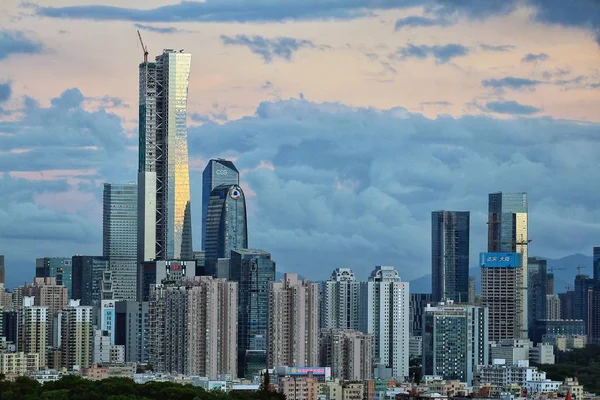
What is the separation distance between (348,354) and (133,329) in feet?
28.4

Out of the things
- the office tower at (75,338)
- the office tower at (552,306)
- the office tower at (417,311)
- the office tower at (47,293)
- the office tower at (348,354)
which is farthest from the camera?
the office tower at (552,306)

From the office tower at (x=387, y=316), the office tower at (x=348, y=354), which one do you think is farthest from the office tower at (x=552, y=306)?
the office tower at (x=348, y=354)

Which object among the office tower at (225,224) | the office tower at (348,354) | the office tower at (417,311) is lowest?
the office tower at (348,354)

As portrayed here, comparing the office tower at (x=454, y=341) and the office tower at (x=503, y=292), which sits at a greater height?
the office tower at (x=503, y=292)

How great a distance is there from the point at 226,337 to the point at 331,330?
412 centimetres

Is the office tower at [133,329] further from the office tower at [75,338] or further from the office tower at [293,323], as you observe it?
the office tower at [293,323]

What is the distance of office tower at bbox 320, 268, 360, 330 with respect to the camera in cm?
6138

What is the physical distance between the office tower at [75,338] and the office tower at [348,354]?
7.14m

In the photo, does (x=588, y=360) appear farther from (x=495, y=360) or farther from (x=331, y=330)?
(x=331, y=330)

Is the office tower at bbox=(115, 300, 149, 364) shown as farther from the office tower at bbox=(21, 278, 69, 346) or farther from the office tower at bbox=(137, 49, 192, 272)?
the office tower at bbox=(137, 49, 192, 272)

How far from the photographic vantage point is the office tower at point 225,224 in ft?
233

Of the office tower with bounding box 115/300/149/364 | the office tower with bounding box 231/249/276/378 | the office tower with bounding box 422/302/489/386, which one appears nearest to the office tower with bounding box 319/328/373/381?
the office tower with bounding box 231/249/276/378

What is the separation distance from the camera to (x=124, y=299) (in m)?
63.8

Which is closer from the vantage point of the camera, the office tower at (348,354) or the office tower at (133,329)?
the office tower at (348,354)
